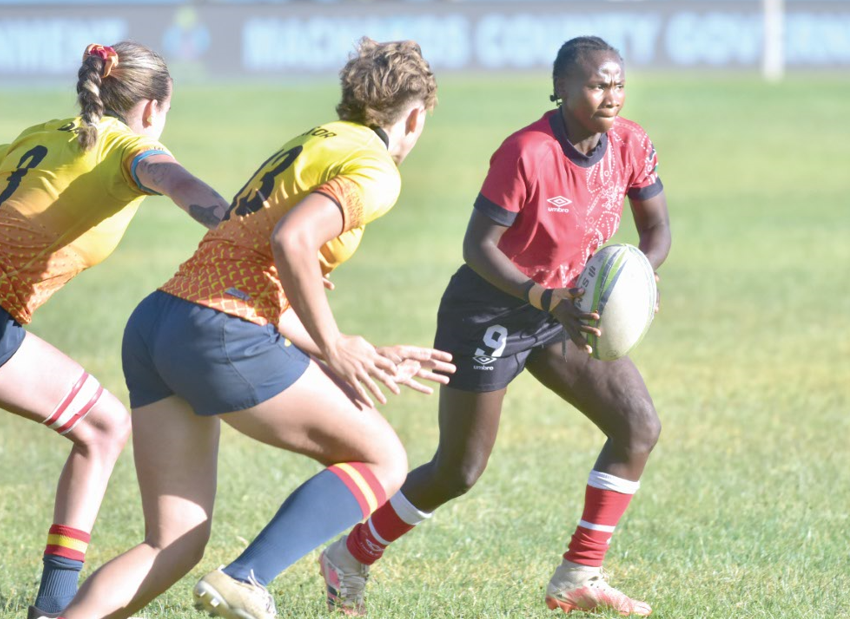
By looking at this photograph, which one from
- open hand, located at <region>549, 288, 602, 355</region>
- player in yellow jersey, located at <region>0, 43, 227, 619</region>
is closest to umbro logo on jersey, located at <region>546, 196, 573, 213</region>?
open hand, located at <region>549, 288, 602, 355</region>

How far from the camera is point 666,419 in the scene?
8531 millimetres

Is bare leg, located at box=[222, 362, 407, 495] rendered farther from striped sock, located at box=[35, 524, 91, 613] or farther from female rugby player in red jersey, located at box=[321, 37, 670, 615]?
striped sock, located at box=[35, 524, 91, 613]

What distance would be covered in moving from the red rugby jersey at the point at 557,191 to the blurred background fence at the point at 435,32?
1365 inches

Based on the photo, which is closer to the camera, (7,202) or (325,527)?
(325,527)

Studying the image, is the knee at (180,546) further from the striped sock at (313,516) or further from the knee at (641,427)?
the knee at (641,427)

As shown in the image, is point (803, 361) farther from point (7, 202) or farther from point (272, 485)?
point (7, 202)

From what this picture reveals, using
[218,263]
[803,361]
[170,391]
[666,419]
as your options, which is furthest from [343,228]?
[803,361]

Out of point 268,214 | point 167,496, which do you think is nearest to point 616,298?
point 268,214

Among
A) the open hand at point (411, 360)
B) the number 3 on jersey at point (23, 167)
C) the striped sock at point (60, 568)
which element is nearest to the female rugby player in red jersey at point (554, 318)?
the open hand at point (411, 360)

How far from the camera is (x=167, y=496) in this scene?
4.01 metres

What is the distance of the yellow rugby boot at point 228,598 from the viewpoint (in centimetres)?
363

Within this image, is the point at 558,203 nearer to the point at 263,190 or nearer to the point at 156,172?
the point at 263,190

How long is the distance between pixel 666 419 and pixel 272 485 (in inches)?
110

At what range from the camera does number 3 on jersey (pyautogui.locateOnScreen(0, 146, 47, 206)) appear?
4.47 metres
